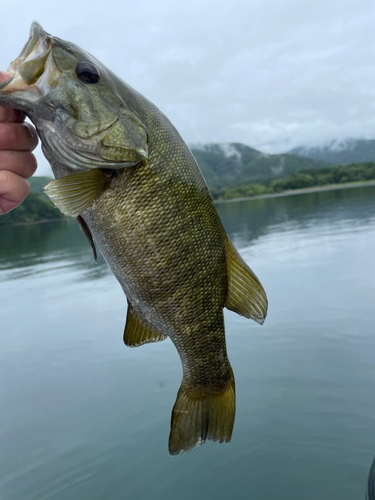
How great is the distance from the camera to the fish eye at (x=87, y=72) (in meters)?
1.84

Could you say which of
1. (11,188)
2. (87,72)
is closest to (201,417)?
(11,188)

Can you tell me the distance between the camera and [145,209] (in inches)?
77.9

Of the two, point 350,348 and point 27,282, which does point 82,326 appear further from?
point 27,282

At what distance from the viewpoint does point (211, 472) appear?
6305 mm

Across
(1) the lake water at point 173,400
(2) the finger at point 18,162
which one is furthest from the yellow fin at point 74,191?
(1) the lake water at point 173,400

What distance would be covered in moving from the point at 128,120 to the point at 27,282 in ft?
70.7

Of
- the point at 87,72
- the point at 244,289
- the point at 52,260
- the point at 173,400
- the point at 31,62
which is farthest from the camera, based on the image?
the point at 52,260

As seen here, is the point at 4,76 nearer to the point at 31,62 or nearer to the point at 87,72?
the point at 31,62

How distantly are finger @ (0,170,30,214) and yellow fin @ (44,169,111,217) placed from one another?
239mm

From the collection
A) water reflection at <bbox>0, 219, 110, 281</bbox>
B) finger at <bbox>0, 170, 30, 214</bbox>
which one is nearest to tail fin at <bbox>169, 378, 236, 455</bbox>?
finger at <bbox>0, 170, 30, 214</bbox>

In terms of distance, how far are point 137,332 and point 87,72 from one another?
1.37 m

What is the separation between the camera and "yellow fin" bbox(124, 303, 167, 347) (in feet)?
7.72

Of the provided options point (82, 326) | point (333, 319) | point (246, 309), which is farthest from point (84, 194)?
point (82, 326)

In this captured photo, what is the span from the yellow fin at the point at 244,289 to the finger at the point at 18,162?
1092 mm
